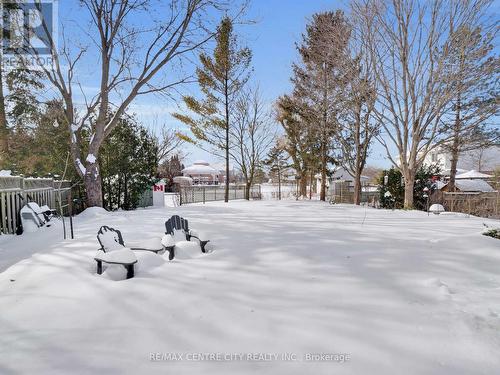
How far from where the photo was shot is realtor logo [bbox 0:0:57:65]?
Answer: 31.7 ft

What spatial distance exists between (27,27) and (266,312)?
40.9 feet

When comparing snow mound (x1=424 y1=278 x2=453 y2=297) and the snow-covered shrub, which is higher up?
the snow-covered shrub

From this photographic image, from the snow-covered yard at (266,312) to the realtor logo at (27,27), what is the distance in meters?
9.75

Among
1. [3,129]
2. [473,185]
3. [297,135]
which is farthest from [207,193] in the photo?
[473,185]

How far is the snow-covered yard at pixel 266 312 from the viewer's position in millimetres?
1623

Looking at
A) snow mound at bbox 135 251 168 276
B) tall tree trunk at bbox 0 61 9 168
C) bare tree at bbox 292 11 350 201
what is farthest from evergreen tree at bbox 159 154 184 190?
snow mound at bbox 135 251 168 276

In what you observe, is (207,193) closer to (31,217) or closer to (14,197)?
(31,217)

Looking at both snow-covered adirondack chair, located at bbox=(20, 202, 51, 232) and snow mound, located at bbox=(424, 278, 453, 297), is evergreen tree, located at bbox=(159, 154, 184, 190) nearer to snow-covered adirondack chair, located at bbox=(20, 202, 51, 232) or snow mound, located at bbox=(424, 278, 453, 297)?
snow-covered adirondack chair, located at bbox=(20, 202, 51, 232)

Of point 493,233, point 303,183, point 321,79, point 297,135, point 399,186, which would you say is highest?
point 321,79

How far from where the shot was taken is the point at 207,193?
18594 millimetres

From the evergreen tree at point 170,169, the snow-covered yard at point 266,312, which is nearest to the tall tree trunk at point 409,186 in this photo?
the snow-covered yard at point 266,312

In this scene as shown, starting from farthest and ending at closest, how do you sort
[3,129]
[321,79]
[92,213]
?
[321,79], [3,129], [92,213]

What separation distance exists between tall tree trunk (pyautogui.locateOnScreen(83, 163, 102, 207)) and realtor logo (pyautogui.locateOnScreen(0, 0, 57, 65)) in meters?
4.18

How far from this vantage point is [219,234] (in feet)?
14.7
